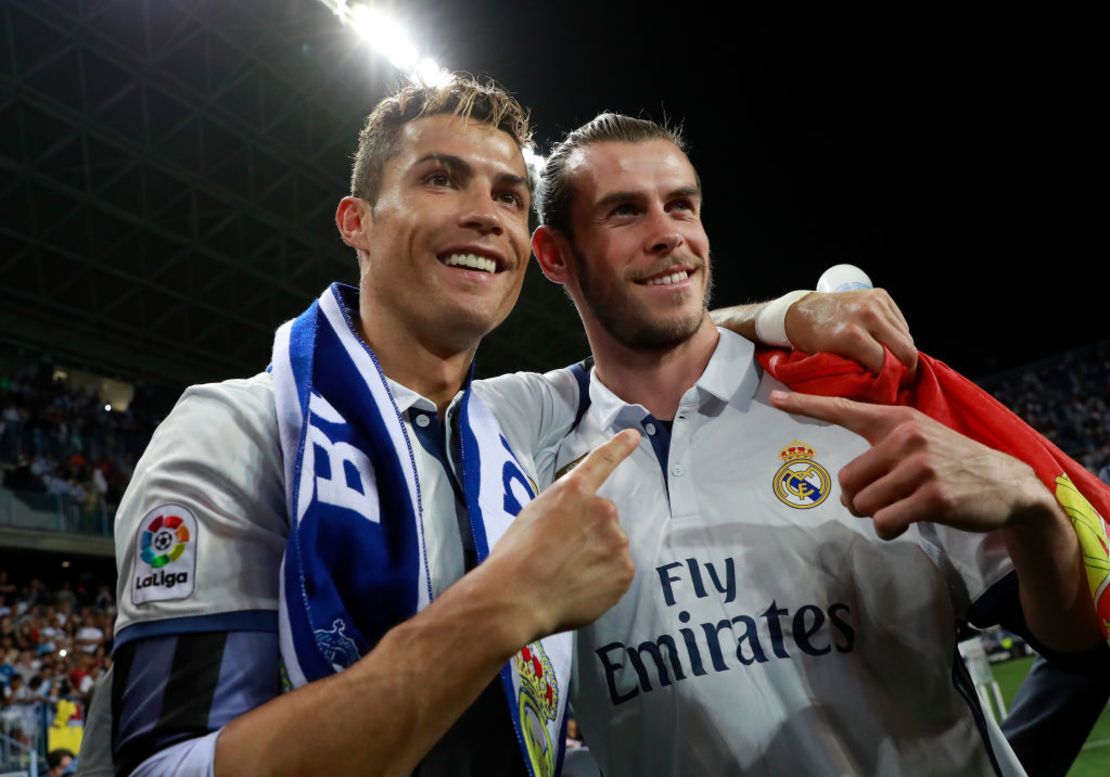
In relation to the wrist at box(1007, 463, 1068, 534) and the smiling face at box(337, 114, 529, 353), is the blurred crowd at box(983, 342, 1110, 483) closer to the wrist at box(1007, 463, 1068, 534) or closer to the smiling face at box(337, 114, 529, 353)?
the wrist at box(1007, 463, 1068, 534)

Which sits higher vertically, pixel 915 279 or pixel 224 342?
pixel 915 279

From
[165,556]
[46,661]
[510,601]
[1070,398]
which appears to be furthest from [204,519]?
[1070,398]

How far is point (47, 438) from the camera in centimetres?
1405

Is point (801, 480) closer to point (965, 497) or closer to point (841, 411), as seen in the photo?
point (841, 411)

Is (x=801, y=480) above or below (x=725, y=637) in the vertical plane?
above

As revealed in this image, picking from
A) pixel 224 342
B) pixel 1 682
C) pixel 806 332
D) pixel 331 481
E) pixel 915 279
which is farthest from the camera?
pixel 915 279

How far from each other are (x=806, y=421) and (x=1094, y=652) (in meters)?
0.71

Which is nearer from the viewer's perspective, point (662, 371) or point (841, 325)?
point (841, 325)

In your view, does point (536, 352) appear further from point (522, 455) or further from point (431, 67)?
point (522, 455)

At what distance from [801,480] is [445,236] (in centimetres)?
95

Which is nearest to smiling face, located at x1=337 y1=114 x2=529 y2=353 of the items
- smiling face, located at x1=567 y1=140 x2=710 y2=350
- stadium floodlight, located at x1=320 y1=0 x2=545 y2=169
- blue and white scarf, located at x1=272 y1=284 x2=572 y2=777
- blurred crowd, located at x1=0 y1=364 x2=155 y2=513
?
blue and white scarf, located at x1=272 y1=284 x2=572 y2=777

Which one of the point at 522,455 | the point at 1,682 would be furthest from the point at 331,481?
the point at 1,682

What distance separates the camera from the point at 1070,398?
23.4m

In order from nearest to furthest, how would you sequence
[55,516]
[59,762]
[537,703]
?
1. [537,703]
2. [59,762]
3. [55,516]
